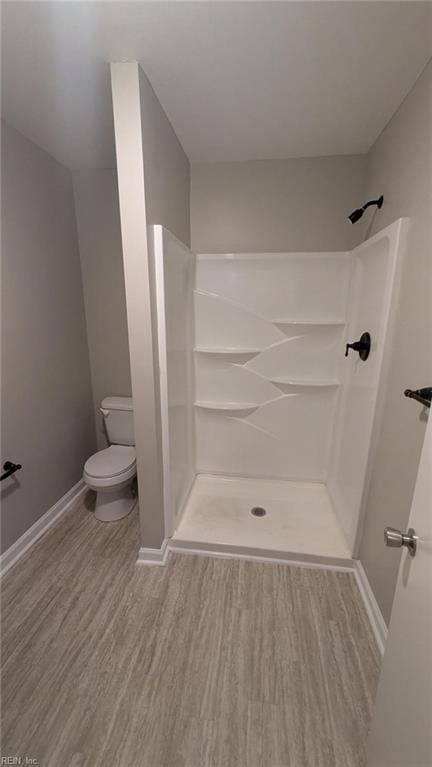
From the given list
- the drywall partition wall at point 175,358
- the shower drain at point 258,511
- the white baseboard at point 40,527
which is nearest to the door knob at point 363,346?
the drywall partition wall at point 175,358

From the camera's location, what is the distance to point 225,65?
1.28 metres

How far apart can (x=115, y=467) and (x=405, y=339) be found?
190 cm

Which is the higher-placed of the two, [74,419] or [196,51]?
[196,51]

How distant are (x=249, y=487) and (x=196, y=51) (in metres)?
2.56

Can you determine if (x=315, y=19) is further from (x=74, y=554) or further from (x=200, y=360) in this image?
(x=74, y=554)

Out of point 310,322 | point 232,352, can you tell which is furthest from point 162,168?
point 310,322

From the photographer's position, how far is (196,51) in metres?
1.21

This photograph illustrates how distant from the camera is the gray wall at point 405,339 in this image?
1213 mm

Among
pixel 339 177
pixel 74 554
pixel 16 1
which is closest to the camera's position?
pixel 16 1

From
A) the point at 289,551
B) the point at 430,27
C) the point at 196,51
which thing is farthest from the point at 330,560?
the point at 196,51

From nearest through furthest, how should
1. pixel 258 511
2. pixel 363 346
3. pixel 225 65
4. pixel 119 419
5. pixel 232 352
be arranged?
pixel 225 65 → pixel 363 346 → pixel 258 511 → pixel 232 352 → pixel 119 419

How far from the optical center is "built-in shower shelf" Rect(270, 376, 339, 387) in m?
2.33

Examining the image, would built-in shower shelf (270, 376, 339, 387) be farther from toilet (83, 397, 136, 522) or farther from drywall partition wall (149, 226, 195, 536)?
toilet (83, 397, 136, 522)

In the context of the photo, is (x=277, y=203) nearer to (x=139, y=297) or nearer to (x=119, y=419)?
(x=139, y=297)
